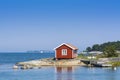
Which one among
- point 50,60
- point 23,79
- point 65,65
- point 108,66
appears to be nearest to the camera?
point 23,79

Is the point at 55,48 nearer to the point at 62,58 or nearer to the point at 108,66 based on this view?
the point at 62,58

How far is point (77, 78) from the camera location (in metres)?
50.8

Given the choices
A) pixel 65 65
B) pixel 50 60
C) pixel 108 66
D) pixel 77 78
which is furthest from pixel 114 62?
pixel 77 78

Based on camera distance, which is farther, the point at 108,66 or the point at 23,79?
the point at 108,66

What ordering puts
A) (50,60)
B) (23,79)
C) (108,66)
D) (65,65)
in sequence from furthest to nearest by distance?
(50,60) < (65,65) < (108,66) < (23,79)

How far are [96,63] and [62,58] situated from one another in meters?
8.64

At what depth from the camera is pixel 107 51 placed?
78.9 m

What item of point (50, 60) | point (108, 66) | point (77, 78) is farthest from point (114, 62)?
point (77, 78)

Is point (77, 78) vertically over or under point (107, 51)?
under

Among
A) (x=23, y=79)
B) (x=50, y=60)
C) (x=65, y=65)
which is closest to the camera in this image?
(x=23, y=79)

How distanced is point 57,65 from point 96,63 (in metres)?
7.52

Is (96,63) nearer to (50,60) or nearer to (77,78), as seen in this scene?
(50,60)

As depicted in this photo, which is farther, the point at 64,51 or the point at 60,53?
the point at 60,53

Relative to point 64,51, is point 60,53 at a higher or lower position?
lower
